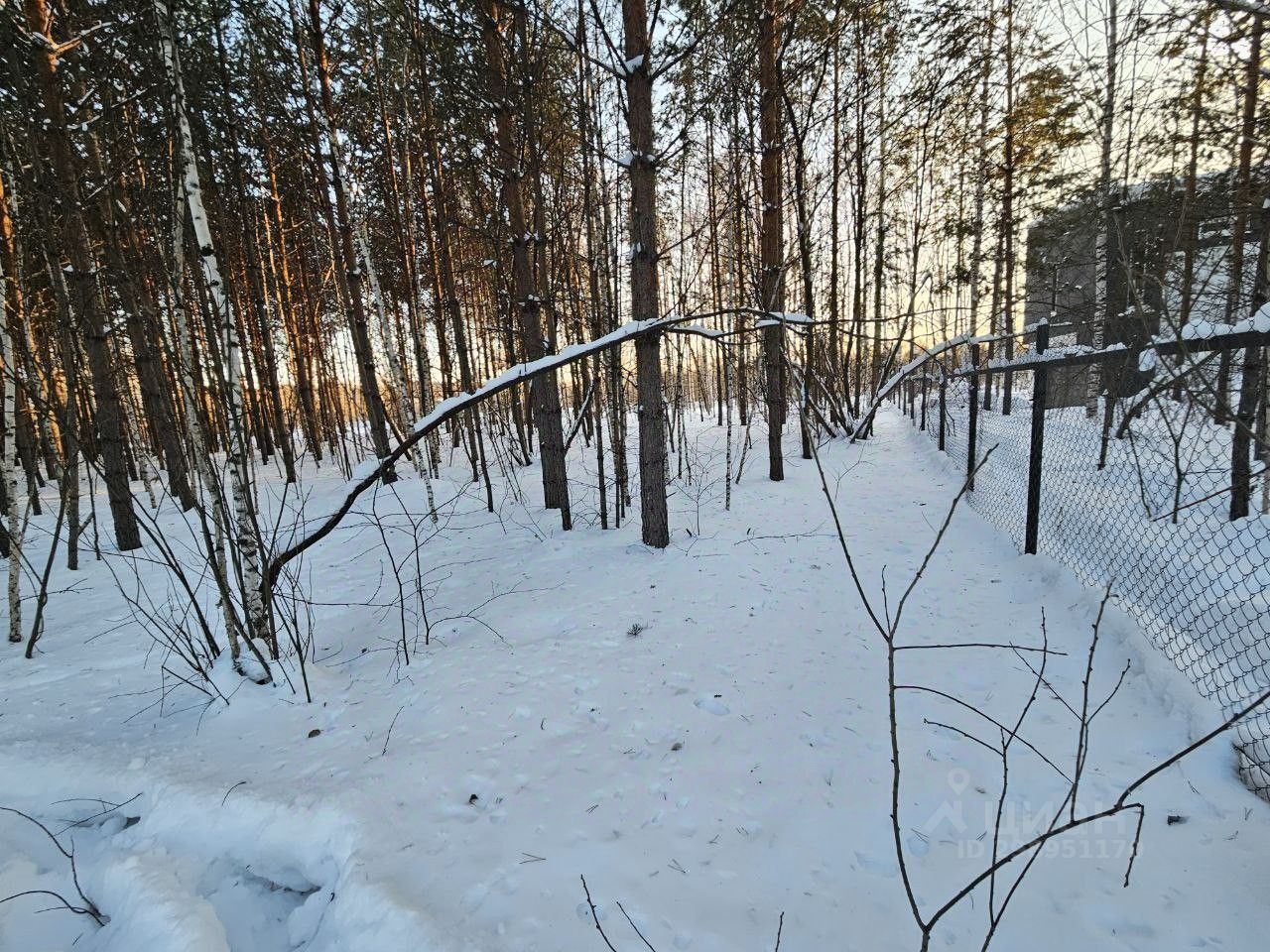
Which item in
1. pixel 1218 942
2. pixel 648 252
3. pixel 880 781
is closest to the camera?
pixel 1218 942

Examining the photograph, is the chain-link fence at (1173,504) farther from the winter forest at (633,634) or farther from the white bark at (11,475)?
the white bark at (11,475)

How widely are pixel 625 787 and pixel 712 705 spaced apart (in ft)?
2.28

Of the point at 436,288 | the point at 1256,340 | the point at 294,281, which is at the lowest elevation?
the point at 1256,340

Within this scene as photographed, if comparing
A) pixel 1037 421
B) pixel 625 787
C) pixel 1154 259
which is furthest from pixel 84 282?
pixel 1154 259

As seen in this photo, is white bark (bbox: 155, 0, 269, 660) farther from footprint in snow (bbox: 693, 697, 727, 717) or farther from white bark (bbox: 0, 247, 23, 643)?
footprint in snow (bbox: 693, 697, 727, 717)

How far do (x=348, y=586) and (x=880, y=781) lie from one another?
5006 millimetres

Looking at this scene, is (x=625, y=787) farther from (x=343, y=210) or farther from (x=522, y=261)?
(x=343, y=210)

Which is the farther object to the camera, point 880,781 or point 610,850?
point 880,781

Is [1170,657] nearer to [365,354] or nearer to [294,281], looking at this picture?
[365,354]

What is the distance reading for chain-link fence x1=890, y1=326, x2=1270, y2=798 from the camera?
235cm

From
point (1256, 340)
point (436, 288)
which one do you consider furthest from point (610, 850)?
point (436, 288)

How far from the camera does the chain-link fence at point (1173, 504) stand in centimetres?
235

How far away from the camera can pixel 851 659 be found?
3104 millimetres

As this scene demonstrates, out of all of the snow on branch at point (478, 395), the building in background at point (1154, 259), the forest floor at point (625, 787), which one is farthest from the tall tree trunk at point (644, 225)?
the building in background at point (1154, 259)
